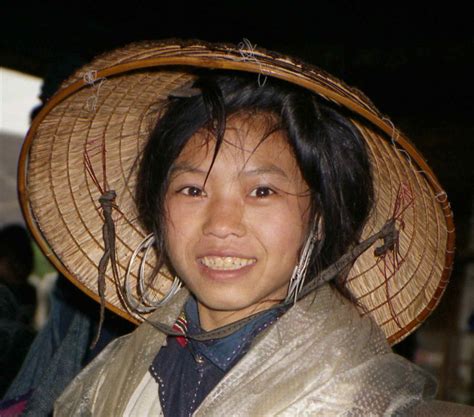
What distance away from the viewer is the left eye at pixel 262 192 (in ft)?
4.22

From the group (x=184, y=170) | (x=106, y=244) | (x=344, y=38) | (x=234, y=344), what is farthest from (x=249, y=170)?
(x=344, y=38)

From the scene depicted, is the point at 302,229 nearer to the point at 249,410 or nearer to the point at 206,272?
the point at 206,272

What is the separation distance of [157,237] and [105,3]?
1.70 m

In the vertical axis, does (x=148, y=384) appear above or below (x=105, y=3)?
below

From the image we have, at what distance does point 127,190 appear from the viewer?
1666 millimetres

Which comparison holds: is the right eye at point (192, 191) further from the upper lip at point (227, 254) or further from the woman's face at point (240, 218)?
the upper lip at point (227, 254)

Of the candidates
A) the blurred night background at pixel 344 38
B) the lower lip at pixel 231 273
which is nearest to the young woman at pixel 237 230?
the lower lip at pixel 231 273

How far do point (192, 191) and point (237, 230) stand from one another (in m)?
0.14

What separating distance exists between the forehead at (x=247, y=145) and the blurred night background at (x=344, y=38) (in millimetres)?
1532

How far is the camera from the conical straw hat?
1.41 meters

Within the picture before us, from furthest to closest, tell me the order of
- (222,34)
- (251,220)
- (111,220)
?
(222,34) → (111,220) → (251,220)

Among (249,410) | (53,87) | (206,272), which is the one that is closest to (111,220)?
(206,272)

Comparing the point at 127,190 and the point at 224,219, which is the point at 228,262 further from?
the point at 127,190

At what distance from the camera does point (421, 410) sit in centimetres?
114
